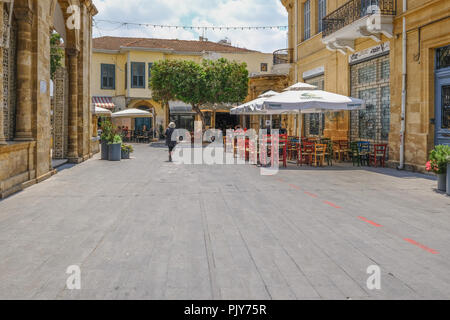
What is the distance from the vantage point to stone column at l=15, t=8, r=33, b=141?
32.1 feet

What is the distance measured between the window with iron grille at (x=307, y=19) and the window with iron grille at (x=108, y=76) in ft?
71.8

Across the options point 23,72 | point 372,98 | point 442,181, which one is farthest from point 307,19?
point 23,72

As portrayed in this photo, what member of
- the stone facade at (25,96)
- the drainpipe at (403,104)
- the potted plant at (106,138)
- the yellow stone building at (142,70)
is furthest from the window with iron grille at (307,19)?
the yellow stone building at (142,70)

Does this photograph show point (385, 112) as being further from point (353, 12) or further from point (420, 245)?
point (420, 245)

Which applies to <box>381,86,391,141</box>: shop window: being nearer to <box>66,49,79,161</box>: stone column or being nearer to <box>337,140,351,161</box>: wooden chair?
<box>337,140,351,161</box>: wooden chair

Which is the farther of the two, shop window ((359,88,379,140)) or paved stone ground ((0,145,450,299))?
shop window ((359,88,379,140))

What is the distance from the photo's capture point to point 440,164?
9.11 meters

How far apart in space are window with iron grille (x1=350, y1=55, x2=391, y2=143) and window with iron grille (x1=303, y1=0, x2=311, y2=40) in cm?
567

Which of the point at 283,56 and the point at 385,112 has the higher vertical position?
the point at 283,56

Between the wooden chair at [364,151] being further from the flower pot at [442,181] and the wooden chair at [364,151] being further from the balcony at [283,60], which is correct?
the balcony at [283,60]

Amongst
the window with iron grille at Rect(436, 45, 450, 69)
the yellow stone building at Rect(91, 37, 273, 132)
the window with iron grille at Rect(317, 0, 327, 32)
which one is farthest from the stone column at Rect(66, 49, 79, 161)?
the yellow stone building at Rect(91, 37, 273, 132)

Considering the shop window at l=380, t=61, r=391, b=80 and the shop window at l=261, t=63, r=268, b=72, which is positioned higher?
the shop window at l=261, t=63, r=268, b=72

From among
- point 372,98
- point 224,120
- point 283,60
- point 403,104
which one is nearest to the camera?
point 403,104

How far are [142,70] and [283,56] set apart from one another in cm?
1646
